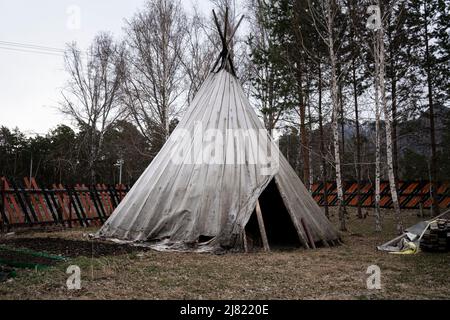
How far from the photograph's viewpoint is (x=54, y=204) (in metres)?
12.8

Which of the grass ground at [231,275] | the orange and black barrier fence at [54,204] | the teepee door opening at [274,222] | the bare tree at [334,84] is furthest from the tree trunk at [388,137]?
the orange and black barrier fence at [54,204]

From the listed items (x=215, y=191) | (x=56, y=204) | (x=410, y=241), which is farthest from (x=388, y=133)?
(x=56, y=204)

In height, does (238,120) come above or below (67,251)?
above

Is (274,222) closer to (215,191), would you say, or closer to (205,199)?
(215,191)

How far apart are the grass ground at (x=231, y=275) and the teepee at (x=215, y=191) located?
2.40ft

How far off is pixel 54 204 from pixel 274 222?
710 centimetres

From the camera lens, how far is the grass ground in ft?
16.2

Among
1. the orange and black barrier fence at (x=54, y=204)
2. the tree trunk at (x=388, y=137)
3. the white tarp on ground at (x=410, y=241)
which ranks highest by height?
the tree trunk at (x=388, y=137)

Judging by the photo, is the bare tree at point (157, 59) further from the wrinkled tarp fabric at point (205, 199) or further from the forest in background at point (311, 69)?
the wrinkled tarp fabric at point (205, 199)

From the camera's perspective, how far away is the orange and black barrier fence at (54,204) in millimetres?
11539

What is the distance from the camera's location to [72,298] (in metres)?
4.59
